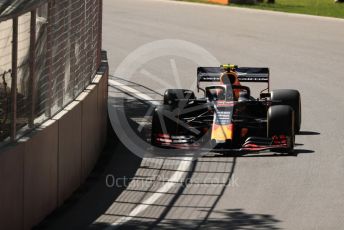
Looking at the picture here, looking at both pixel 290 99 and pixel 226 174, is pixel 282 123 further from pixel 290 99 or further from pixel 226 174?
pixel 290 99

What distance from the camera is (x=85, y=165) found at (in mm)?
13219

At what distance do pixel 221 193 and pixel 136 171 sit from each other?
1.54 meters

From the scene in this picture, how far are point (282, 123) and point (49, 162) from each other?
4.08 meters

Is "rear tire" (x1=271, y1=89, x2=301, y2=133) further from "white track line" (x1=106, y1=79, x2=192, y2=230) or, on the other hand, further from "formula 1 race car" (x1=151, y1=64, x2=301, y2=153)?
"white track line" (x1=106, y1=79, x2=192, y2=230)

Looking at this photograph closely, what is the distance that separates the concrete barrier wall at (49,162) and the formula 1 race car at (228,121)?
102 centimetres

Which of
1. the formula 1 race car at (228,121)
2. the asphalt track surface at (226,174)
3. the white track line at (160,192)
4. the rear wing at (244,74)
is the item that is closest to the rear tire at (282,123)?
the formula 1 race car at (228,121)

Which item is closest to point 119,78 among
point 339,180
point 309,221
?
point 339,180

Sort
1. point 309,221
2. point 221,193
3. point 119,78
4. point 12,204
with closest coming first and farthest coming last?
point 12,204 → point 309,221 → point 221,193 → point 119,78

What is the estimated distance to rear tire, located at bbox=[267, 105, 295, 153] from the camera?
1444 cm

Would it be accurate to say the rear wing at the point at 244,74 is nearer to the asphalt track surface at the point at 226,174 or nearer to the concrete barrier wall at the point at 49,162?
the asphalt track surface at the point at 226,174

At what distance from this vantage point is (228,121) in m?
14.8

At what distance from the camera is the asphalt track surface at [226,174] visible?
11.4 meters

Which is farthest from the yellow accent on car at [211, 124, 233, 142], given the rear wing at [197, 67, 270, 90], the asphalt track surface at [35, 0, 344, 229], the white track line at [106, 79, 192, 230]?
the rear wing at [197, 67, 270, 90]

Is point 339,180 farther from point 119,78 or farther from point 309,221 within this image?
point 119,78
